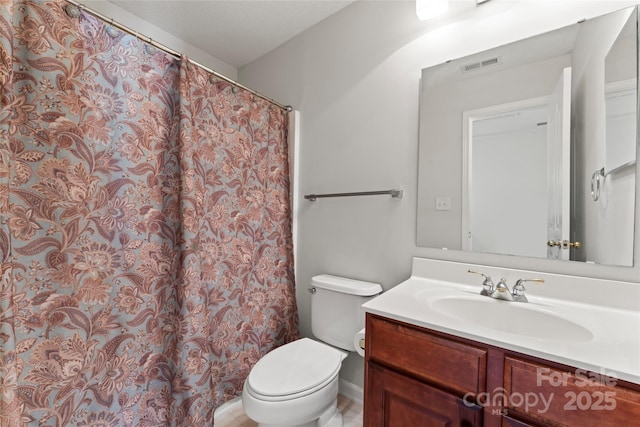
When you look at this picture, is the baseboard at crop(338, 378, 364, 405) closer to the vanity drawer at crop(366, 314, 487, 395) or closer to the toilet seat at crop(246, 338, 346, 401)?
the toilet seat at crop(246, 338, 346, 401)

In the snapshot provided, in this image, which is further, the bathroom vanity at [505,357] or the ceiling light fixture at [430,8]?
the ceiling light fixture at [430,8]

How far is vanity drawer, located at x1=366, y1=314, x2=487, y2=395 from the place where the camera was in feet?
2.55

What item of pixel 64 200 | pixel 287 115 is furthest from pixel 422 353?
pixel 287 115

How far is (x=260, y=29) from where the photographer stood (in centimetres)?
189

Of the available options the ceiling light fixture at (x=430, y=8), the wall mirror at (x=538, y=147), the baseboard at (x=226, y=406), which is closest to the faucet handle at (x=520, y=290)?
the wall mirror at (x=538, y=147)

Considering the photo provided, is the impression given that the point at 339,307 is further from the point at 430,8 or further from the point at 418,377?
the point at 430,8

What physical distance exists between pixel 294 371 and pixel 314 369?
0.10 m

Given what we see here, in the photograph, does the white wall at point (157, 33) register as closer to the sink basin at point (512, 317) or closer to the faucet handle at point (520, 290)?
the sink basin at point (512, 317)

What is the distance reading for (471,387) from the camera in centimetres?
78

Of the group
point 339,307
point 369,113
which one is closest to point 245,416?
point 339,307

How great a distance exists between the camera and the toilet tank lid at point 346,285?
56.9 inches

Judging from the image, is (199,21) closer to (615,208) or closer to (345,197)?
(345,197)

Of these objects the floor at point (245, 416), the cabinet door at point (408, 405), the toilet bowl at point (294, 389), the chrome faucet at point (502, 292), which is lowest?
the floor at point (245, 416)

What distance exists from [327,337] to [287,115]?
60.2 inches
